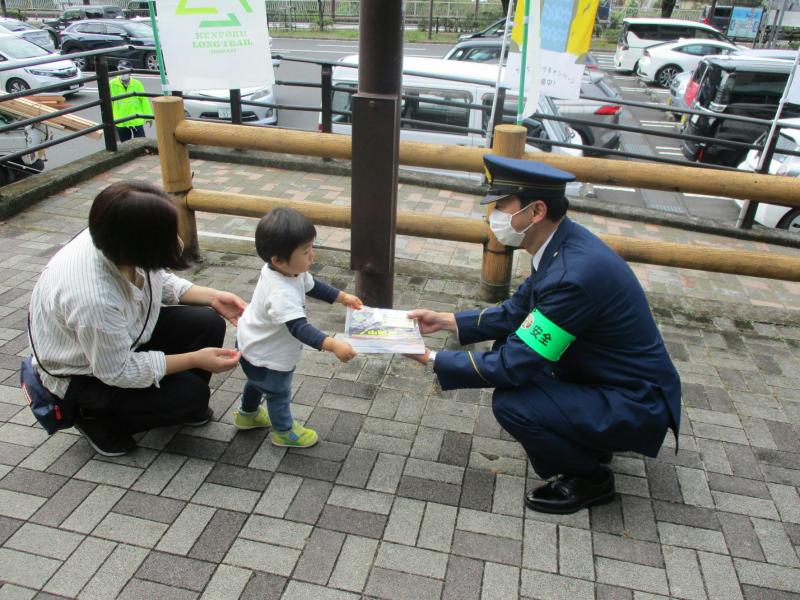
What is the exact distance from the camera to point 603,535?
2561mm

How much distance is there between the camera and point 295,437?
2.90 meters

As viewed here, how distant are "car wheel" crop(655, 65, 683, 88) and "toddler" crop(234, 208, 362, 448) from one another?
65.4ft

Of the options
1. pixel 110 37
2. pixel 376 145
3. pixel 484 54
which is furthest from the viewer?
pixel 110 37

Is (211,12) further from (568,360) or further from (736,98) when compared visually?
(736,98)

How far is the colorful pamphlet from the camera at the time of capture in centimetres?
268

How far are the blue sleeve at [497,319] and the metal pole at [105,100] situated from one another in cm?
536

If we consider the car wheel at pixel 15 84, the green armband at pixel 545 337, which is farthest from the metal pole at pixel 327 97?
the car wheel at pixel 15 84

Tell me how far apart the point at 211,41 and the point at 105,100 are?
309cm

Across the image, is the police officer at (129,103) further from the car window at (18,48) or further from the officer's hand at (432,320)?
the car window at (18,48)

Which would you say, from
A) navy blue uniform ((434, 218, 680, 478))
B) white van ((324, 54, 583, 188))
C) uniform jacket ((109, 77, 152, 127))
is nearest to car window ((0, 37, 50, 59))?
uniform jacket ((109, 77, 152, 127))

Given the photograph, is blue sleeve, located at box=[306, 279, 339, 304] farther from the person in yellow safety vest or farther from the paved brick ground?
the person in yellow safety vest

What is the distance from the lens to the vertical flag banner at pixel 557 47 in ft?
15.3

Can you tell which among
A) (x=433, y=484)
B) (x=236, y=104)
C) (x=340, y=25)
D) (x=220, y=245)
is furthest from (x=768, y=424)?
(x=340, y=25)

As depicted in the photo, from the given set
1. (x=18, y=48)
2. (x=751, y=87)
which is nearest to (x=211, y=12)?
(x=751, y=87)
